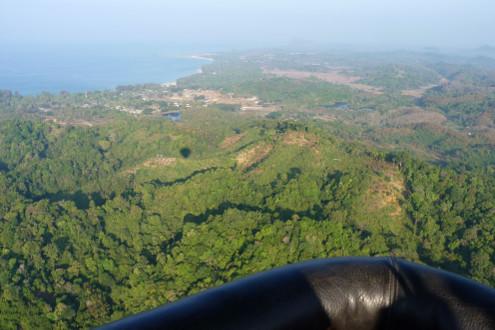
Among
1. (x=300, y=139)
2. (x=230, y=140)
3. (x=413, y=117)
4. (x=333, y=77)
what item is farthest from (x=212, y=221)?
(x=333, y=77)

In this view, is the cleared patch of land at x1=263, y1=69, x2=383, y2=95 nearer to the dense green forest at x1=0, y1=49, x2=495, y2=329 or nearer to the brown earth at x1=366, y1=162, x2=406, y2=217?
the dense green forest at x1=0, y1=49, x2=495, y2=329

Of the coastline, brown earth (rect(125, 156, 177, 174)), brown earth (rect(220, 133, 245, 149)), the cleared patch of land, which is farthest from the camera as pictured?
the coastline

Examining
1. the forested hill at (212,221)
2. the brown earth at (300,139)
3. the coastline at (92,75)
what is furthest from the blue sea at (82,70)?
the brown earth at (300,139)

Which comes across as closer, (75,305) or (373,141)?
(75,305)

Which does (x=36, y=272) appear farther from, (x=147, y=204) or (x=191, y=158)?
(x=191, y=158)

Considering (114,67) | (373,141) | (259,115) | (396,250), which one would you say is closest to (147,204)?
(396,250)

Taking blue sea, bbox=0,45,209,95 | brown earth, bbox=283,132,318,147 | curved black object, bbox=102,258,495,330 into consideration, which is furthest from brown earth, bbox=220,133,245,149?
blue sea, bbox=0,45,209,95

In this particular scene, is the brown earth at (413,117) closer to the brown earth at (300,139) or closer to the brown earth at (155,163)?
the brown earth at (300,139)
